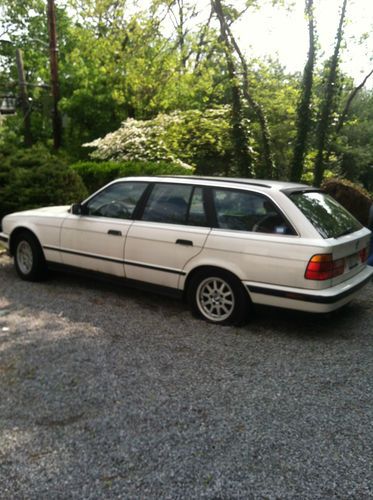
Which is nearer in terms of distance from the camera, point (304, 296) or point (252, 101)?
point (304, 296)

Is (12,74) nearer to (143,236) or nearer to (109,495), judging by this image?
(143,236)

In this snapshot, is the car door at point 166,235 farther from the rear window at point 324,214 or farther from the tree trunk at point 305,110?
the tree trunk at point 305,110

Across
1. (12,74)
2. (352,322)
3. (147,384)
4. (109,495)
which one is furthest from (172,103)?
(12,74)

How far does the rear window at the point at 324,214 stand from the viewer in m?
4.42

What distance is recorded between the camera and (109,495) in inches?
90.2

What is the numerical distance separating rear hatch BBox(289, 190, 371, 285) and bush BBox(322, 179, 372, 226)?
442 centimetres

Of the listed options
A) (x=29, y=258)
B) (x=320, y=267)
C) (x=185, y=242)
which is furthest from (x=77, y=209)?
(x=320, y=267)

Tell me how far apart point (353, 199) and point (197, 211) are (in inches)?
217

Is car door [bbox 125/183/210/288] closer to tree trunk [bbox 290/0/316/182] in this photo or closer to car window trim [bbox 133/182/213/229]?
car window trim [bbox 133/182/213/229]

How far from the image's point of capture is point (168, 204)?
5.17 m

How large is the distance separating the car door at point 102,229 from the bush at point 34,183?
3160 mm

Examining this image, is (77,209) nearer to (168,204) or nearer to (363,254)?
(168,204)

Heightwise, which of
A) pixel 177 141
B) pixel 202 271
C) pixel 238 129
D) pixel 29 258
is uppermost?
pixel 238 129

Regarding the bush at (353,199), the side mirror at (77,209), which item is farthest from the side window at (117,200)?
the bush at (353,199)
